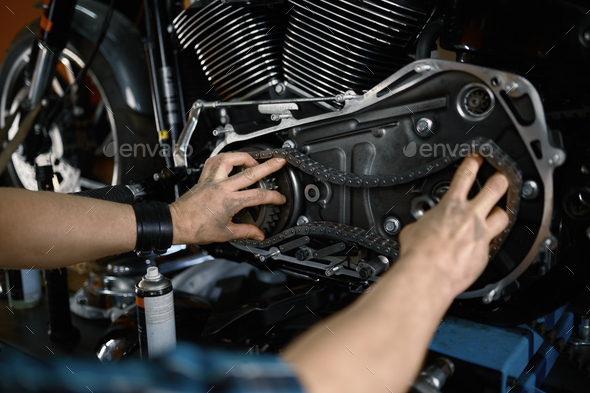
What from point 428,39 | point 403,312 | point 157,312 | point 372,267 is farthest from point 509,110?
point 157,312

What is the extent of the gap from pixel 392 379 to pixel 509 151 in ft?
1.90

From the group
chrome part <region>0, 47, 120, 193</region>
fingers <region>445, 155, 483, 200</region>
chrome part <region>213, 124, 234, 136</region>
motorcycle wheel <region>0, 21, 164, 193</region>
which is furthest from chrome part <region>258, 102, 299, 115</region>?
chrome part <region>0, 47, 120, 193</region>

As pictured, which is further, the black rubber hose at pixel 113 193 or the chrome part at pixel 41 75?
the chrome part at pixel 41 75

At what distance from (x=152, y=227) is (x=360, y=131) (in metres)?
0.53

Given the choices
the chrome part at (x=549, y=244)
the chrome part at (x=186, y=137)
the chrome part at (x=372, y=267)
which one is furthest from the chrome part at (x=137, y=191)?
the chrome part at (x=549, y=244)

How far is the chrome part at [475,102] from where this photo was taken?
2.97 ft

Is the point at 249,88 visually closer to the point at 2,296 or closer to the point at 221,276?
the point at 221,276

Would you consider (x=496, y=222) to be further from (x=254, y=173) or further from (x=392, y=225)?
(x=254, y=173)

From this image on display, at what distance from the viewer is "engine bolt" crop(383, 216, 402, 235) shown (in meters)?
1.07

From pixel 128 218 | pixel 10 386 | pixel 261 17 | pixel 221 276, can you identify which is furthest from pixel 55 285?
pixel 10 386

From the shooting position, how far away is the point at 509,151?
0.90m

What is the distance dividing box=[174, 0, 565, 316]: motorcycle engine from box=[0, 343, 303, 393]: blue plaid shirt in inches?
26.3

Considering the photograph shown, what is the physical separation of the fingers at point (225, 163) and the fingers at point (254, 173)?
0.17ft

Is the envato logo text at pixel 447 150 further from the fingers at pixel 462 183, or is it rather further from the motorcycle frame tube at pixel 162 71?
the motorcycle frame tube at pixel 162 71
